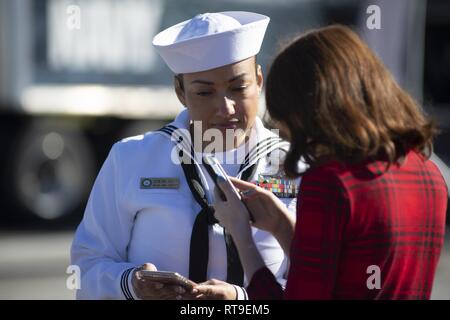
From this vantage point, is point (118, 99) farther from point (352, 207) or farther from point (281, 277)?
point (352, 207)

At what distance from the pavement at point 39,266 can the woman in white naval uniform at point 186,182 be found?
3758 mm

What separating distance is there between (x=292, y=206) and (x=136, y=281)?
1.69 feet

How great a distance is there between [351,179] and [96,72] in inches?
282

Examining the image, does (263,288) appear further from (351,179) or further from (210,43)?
(210,43)

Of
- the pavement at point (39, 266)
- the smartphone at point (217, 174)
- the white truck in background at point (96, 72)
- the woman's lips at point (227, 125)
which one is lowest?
the pavement at point (39, 266)

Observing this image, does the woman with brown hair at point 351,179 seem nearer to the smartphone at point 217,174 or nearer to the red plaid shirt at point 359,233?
the red plaid shirt at point 359,233

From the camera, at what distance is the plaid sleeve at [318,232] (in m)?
2.17

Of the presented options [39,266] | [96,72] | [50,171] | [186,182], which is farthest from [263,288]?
[50,171]

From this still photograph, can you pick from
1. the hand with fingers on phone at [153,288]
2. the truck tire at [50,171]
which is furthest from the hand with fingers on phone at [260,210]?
the truck tire at [50,171]

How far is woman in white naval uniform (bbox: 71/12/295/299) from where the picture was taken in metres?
2.79

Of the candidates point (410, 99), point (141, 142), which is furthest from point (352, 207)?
point (141, 142)

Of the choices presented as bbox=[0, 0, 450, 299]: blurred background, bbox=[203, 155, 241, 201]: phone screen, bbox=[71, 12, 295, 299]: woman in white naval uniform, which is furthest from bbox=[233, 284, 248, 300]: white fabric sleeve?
bbox=[0, 0, 450, 299]: blurred background

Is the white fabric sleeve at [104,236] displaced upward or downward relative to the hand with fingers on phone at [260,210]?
downward

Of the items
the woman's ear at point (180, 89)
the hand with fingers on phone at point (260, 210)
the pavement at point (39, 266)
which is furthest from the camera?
the pavement at point (39, 266)
